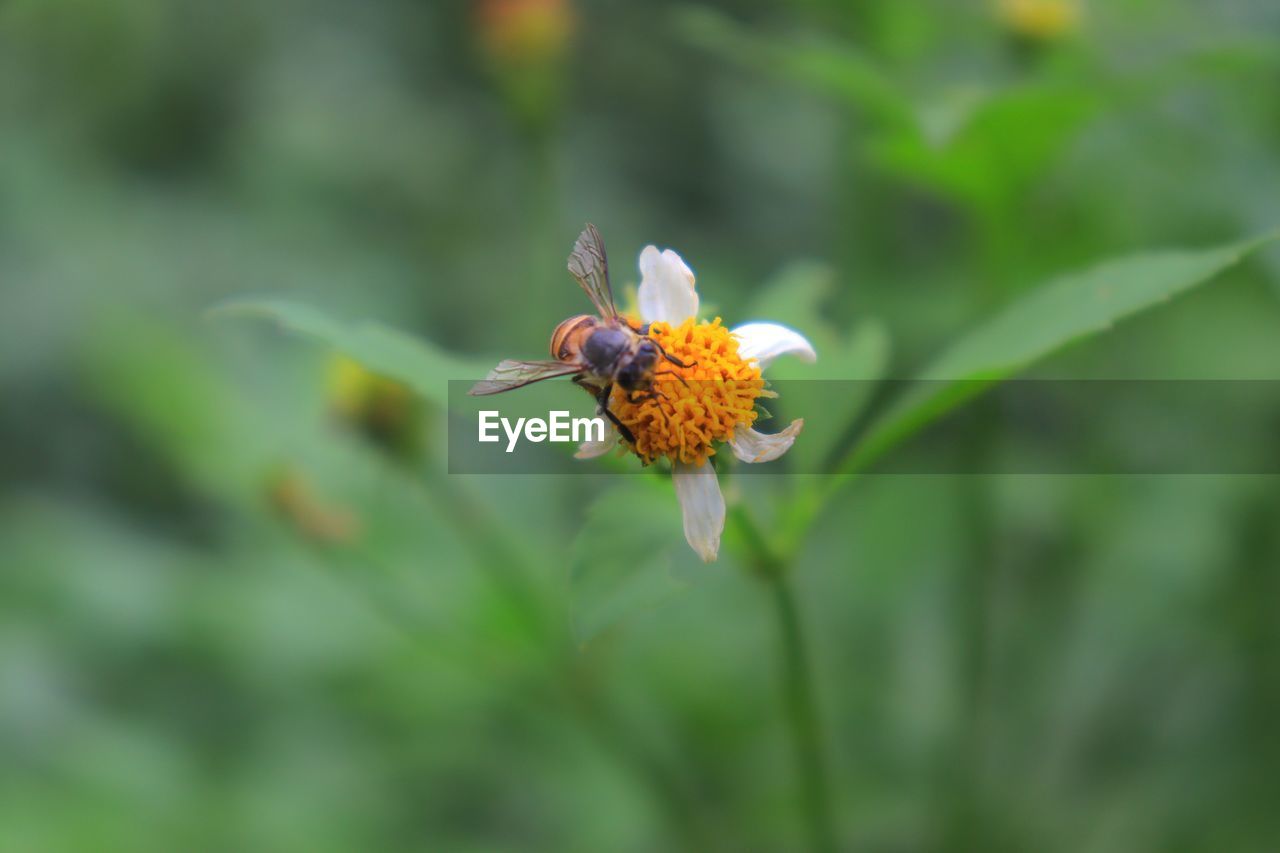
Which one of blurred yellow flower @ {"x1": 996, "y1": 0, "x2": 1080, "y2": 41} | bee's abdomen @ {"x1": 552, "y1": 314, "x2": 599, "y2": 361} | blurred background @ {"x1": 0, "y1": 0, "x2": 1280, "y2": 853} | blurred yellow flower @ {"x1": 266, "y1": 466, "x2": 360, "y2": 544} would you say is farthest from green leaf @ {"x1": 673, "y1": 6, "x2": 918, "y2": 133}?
blurred yellow flower @ {"x1": 266, "y1": 466, "x2": 360, "y2": 544}

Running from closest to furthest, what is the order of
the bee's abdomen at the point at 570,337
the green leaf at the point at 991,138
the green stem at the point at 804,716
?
the bee's abdomen at the point at 570,337
the green stem at the point at 804,716
the green leaf at the point at 991,138

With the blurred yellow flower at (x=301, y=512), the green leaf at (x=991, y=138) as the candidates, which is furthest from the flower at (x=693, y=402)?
the blurred yellow flower at (x=301, y=512)

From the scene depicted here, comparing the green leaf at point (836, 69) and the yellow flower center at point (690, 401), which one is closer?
the yellow flower center at point (690, 401)

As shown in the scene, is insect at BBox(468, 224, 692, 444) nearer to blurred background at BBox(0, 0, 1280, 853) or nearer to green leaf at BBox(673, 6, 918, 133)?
blurred background at BBox(0, 0, 1280, 853)

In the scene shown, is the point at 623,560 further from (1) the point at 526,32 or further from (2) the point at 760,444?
(1) the point at 526,32

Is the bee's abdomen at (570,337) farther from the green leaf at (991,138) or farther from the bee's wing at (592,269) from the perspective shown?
the green leaf at (991,138)

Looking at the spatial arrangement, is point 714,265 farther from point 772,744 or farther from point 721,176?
point 772,744

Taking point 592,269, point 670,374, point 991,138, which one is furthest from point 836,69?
point 670,374

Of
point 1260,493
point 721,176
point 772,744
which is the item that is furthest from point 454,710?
point 721,176
